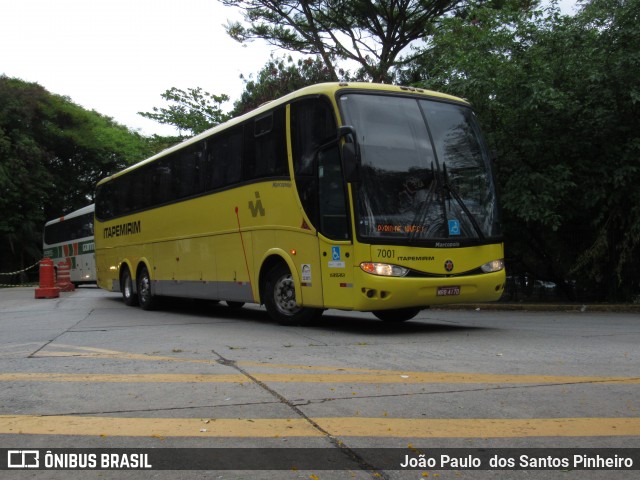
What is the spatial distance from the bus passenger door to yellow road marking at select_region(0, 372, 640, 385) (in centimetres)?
281

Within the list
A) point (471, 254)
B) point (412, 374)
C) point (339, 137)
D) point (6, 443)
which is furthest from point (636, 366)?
point (6, 443)

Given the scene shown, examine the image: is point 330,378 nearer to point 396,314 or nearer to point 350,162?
point 350,162

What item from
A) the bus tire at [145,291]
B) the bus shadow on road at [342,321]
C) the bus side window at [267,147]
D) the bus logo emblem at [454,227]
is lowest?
the bus shadow on road at [342,321]

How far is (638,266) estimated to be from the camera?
14.6 m

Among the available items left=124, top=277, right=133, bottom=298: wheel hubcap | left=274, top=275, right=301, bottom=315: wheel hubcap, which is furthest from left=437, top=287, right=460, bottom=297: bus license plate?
left=124, top=277, right=133, bottom=298: wheel hubcap

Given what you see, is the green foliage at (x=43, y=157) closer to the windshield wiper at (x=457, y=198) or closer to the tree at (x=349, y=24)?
the tree at (x=349, y=24)

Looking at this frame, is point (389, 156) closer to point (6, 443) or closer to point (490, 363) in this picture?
point (490, 363)

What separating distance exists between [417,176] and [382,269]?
1.41 metres

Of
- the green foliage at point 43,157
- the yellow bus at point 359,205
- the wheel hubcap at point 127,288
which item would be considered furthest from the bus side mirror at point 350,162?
the green foliage at point 43,157

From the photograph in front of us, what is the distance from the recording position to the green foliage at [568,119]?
13008 mm

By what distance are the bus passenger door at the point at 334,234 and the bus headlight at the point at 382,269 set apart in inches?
9.8

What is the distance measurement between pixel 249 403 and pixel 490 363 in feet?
9.09

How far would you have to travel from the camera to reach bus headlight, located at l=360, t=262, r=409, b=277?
843 cm

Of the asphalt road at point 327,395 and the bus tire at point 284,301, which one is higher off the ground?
the bus tire at point 284,301
